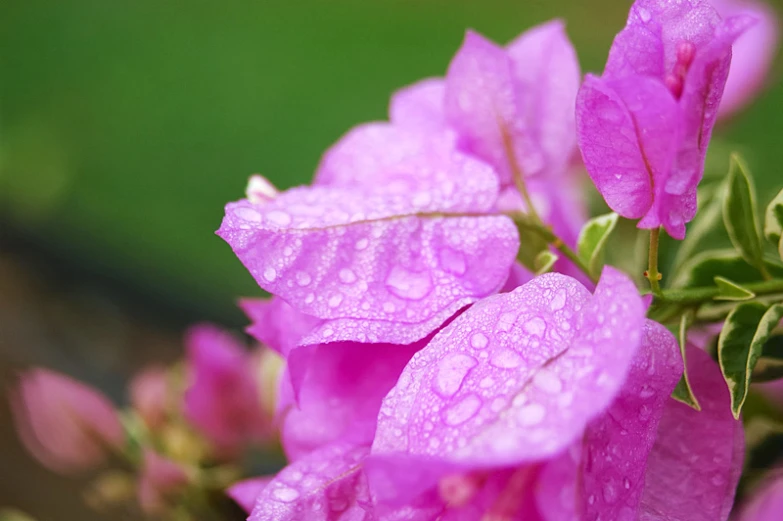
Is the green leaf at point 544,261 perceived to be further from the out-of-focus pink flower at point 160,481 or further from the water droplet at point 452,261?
the out-of-focus pink flower at point 160,481

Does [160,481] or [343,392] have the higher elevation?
[343,392]

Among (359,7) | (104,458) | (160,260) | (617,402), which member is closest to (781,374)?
(617,402)

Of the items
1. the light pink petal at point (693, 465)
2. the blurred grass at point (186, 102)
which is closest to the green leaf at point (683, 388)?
the light pink petal at point (693, 465)

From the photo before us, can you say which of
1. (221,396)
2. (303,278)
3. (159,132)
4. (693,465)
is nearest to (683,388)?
(693,465)

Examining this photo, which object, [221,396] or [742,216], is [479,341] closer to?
[742,216]

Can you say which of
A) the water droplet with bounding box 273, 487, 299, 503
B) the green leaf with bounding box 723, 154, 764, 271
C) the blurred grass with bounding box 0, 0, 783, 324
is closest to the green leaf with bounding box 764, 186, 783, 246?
the green leaf with bounding box 723, 154, 764, 271

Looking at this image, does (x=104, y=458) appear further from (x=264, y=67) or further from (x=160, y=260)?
(x=264, y=67)
